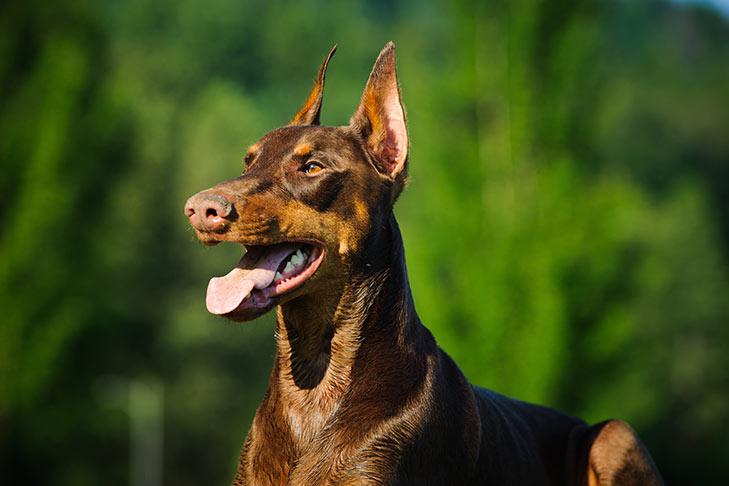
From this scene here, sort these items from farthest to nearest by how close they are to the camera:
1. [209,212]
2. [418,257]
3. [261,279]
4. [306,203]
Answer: [418,257]
[306,203]
[261,279]
[209,212]

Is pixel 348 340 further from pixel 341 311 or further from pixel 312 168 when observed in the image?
pixel 312 168

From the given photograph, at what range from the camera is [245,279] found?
5750mm

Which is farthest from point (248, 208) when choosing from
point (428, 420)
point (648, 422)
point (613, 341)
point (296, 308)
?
point (648, 422)

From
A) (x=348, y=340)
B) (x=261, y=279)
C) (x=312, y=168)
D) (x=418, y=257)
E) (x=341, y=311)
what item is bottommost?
(x=418, y=257)

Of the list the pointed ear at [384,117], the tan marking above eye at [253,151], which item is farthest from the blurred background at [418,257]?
the tan marking above eye at [253,151]

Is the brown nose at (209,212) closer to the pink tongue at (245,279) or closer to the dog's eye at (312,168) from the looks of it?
the pink tongue at (245,279)

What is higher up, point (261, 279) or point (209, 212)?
point (209, 212)

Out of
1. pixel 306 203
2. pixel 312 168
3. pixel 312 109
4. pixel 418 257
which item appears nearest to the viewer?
pixel 306 203

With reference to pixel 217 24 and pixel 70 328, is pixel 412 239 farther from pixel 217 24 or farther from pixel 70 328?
pixel 217 24

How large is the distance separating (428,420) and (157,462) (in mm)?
43840

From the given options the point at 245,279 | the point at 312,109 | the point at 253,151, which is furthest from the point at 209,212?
the point at 312,109

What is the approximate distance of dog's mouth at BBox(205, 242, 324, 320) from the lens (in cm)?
566

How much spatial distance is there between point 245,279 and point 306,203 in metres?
0.46

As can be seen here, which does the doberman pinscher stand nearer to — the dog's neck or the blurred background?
the dog's neck
